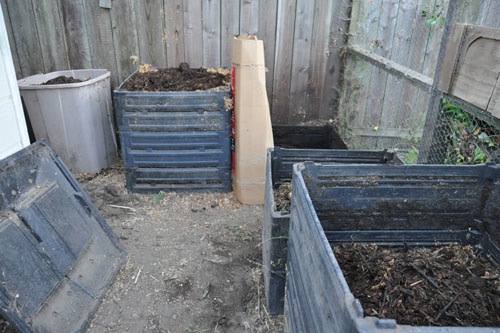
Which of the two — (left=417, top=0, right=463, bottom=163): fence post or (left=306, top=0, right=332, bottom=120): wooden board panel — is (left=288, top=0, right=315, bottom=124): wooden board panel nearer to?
(left=306, top=0, right=332, bottom=120): wooden board panel

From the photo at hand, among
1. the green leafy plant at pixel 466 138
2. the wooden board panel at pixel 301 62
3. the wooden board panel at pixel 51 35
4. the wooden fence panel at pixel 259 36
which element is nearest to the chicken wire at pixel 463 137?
the green leafy plant at pixel 466 138

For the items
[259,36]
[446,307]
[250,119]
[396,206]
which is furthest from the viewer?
[259,36]

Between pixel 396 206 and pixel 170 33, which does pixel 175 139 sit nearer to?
pixel 170 33

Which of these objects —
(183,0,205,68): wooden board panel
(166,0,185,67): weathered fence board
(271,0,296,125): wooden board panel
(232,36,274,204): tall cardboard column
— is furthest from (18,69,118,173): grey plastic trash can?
(271,0,296,125): wooden board panel

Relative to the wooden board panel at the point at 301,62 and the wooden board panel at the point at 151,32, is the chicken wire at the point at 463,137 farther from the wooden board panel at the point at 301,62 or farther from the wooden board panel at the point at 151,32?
the wooden board panel at the point at 151,32

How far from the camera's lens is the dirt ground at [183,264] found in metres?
2.17

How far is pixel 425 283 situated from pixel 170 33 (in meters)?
3.14

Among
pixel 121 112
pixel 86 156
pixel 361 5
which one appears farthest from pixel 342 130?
pixel 86 156

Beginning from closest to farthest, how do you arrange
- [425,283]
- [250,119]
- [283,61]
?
[425,283] < [250,119] < [283,61]

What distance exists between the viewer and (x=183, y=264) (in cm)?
260

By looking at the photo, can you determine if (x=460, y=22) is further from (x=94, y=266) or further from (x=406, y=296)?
(x=94, y=266)

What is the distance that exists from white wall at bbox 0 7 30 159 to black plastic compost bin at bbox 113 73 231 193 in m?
0.70

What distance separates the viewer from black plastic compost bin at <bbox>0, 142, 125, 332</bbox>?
5.90 feet

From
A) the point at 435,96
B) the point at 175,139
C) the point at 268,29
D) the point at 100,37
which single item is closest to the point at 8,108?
the point at 175,139
